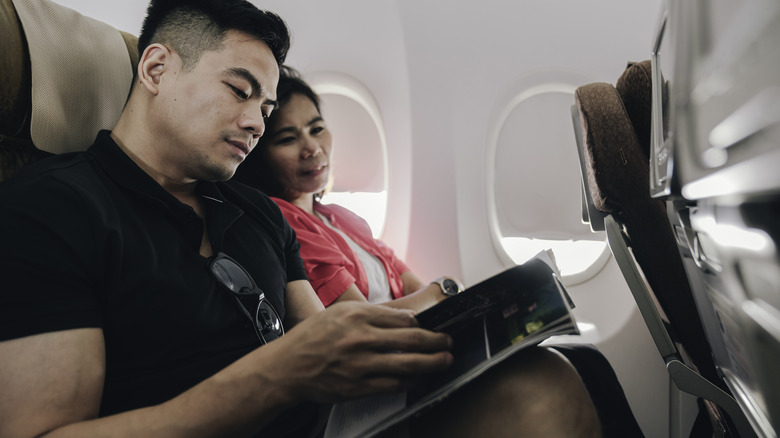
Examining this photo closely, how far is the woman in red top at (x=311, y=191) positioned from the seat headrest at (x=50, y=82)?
881 mm

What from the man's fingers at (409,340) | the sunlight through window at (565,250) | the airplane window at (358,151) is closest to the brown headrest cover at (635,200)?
the man's fingers at (409,340)

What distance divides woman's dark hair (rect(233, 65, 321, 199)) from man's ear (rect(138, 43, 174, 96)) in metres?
0.93

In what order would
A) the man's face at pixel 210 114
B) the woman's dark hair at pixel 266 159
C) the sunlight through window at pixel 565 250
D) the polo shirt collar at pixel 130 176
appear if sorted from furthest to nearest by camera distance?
the sunlight through window at pixel 565 250
the woman's dark hair at pixel 266 159
the man's face at pixel 210 114
the polo shirt collar at pixel 130 176

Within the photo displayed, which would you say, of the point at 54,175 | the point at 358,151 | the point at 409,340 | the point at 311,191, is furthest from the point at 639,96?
the point at 358,151

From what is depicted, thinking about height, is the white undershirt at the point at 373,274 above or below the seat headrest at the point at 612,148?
below

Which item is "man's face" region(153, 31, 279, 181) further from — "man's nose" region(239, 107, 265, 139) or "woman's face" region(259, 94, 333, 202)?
"woman's face" region(259, 94, 333, 202)

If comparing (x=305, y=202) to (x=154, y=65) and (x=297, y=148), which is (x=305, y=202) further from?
(x=154, y=65)

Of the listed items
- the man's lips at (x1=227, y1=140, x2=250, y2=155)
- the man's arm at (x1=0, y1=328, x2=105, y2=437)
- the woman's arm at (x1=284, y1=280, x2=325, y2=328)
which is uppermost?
the man's lips at (x1=227, y1=140, x2=250, y2=155)

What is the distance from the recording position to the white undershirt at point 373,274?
215 centimetres

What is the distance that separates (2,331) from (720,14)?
3.19 ft

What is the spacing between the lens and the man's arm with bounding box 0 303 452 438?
700 mm

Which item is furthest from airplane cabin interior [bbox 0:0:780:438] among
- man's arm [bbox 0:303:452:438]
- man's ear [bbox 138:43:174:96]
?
man's arm [bbox 0:303:452:438]

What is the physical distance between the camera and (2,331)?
68 cm

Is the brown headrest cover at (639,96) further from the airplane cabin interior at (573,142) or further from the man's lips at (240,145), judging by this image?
the man's lips at (240,145)
